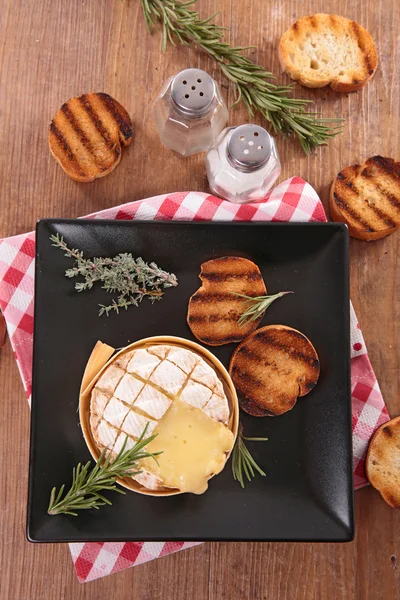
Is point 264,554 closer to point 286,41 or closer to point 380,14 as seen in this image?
point 286,41

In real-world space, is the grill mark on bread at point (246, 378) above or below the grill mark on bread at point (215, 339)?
below

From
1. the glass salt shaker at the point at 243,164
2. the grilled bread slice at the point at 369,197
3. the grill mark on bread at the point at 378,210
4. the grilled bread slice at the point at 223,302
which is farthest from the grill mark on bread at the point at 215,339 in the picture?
the grill mark on bread at the point at 378,210

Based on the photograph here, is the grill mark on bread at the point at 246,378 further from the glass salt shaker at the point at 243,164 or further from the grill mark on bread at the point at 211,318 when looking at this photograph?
the glass salt shaker at the point at 243,164

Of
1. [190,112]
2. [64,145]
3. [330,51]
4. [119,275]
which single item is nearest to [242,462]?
[119,275]

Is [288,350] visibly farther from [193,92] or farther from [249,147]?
[193,92]

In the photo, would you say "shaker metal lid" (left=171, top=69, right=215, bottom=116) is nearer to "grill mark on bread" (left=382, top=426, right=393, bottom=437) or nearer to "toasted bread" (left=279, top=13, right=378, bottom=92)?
"toasted bread" (left=279, top=13, right=378, bottom=92)
